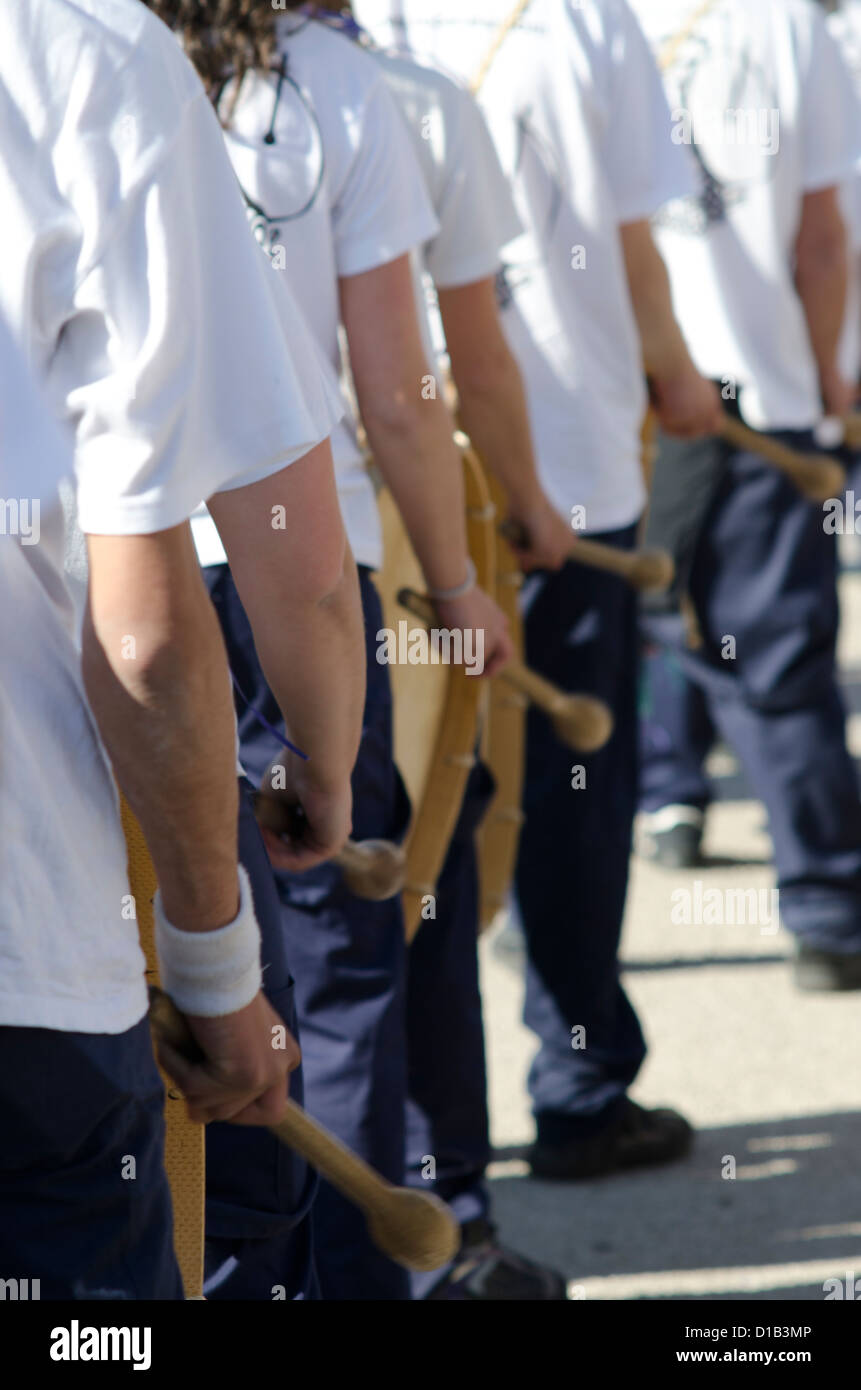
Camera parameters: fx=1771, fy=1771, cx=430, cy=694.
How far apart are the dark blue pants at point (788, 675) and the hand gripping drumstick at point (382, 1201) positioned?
7.38 ft

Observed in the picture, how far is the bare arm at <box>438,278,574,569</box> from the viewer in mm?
2432

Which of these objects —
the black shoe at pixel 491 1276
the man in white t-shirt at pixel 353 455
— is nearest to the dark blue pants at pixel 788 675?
the black shoe at pixel 491 1276

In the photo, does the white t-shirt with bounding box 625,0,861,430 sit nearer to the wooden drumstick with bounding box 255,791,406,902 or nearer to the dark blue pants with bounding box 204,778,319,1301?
the wooden drumstick with bounding box 255,791,406,902

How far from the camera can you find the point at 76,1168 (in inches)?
47.8

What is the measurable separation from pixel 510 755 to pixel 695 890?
5.75 feet

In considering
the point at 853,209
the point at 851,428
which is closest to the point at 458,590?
Answer: the point at 851,428

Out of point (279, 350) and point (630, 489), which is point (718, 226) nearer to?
point (630, 489)

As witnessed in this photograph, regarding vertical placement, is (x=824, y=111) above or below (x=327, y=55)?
above

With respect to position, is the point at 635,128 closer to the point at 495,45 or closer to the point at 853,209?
the point at 495,45

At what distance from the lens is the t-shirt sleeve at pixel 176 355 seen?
1.16 meters

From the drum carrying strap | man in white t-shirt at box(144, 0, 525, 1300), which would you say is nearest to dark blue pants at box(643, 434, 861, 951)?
man in white t-shirt at box(144, 0, 525, 1300)

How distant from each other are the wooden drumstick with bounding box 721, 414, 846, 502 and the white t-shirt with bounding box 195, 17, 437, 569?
165 centimetres

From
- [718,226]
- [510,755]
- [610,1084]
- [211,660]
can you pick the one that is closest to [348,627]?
[211,660]

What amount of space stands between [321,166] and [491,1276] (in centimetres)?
157
